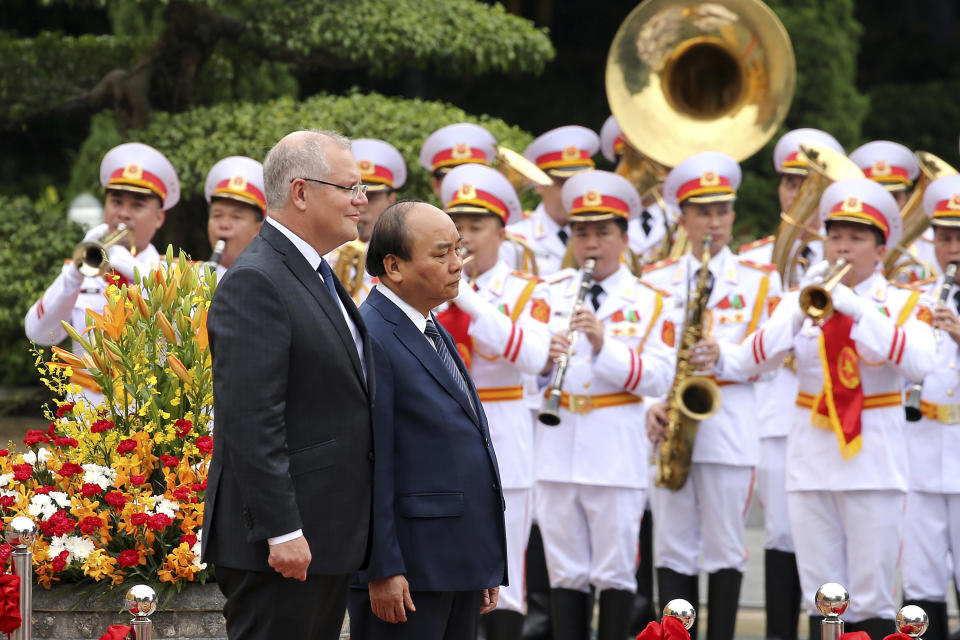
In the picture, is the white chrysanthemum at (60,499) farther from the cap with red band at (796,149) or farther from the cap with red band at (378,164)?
the cap with red band at (796,149)

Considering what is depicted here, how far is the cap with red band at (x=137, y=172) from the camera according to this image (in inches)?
258

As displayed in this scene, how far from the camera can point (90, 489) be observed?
14.1 ft

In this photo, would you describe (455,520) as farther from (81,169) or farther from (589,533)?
(81,169)

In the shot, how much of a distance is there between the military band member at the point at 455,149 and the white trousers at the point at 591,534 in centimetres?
194

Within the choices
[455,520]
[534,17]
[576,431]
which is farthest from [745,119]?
[534,17]

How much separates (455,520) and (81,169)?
780 cm

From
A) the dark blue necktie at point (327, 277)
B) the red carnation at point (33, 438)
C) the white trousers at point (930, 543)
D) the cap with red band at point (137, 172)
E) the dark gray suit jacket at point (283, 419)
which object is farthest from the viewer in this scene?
the cap with red band at point (137, 172)

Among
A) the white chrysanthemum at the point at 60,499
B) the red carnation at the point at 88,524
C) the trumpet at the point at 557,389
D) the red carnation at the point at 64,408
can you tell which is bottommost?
the red carnation at the point at 88,524

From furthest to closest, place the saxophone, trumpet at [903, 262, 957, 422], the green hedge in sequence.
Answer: the green hedge < the saxophone < trumpet at [903, 262, 957, 422]

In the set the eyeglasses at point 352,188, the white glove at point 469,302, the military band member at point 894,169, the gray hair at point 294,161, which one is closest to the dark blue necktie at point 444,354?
the eyeglasses at point 352,188

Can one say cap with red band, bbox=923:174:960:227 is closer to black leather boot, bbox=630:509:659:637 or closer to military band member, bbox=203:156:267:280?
black leather boot, bbox=630:509:659:637

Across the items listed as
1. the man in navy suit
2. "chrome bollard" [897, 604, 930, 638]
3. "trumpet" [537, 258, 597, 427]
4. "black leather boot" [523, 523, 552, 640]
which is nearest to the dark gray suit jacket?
the man in navy suit

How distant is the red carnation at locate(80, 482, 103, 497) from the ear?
1086 mm

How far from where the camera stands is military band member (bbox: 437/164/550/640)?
5996 millimetres
